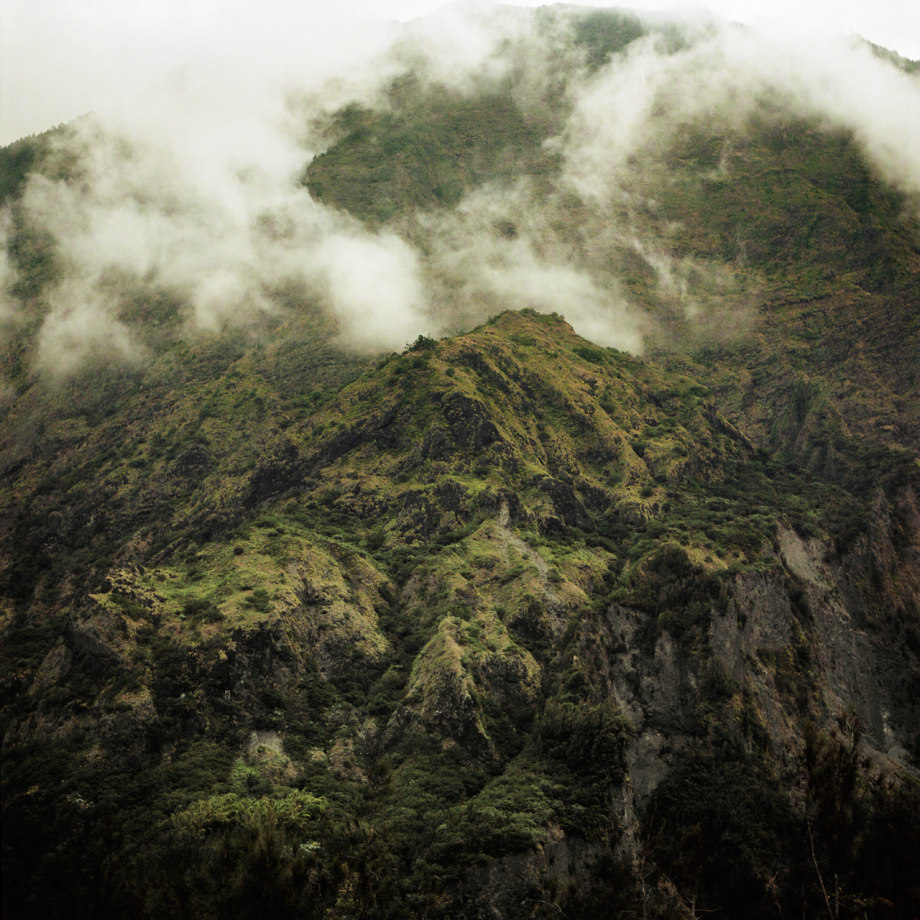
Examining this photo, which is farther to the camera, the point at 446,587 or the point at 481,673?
the point at 446,587

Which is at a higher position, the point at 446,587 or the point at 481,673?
the point at 481,673

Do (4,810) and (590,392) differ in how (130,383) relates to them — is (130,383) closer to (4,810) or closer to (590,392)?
→ (590,392)

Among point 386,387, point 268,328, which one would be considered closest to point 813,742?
point 386,387

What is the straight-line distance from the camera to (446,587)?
4574 inches

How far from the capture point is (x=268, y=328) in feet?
597

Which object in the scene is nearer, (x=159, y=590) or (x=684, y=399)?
(x=159, y=590)

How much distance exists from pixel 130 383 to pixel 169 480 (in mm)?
40287

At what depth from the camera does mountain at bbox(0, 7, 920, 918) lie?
67.8 metres

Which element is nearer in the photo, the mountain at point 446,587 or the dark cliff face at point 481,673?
the dark cliff face at point 481,673

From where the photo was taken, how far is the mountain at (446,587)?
67.8 m

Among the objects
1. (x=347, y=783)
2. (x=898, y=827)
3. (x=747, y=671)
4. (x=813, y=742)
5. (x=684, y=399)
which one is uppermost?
(x=813, y=742)

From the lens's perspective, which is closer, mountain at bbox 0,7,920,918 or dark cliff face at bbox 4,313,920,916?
dark cliff face at bbox 4,313,920,916

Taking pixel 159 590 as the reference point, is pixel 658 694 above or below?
below

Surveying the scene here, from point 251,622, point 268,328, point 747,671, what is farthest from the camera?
point 268,328
